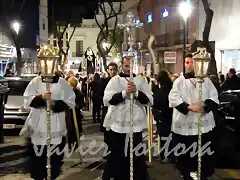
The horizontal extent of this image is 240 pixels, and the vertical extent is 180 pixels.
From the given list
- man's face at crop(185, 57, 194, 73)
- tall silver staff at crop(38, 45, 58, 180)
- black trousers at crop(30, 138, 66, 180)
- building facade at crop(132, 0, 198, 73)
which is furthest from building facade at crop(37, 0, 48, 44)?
tall silver staff at crop(38, 45, 58, 180)

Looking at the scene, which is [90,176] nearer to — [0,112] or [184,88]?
[184,88]

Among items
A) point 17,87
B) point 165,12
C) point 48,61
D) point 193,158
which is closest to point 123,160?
point 193,158

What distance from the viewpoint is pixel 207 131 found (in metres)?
7.28

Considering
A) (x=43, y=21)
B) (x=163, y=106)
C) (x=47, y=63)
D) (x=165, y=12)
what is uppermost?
(x=165, y=12)

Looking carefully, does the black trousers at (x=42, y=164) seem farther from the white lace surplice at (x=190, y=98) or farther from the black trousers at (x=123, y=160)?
the white lace surplice at (x=190, y=98)

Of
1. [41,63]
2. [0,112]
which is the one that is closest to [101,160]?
[0,112]

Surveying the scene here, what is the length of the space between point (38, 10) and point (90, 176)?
34.5 metres

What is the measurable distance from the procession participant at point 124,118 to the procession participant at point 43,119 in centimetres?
67

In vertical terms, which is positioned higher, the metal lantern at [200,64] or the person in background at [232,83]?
the metal lantern at [200,64]

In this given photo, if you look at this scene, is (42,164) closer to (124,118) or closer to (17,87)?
(124,118)

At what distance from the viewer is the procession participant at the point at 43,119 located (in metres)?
7.09

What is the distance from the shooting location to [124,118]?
24.3 feet

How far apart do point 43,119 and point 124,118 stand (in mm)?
1226

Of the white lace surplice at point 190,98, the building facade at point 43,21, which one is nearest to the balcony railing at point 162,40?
the building facade at point 43,21
